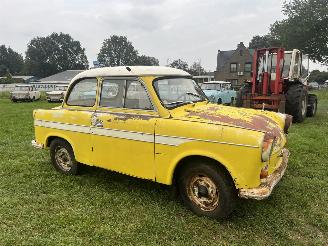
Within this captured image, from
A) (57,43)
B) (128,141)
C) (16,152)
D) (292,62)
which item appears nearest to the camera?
(128,141)

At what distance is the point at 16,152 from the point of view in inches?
310

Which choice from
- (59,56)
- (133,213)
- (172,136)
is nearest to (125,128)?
(172,136)

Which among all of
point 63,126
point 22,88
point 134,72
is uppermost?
point 134,72

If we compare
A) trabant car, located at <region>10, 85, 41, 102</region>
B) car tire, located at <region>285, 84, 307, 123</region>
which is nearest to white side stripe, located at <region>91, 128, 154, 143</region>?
car tire, located at <region>285, 84, 307, 123</region>

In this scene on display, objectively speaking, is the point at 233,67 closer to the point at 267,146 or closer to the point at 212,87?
the point at 212,87

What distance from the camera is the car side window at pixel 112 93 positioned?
16.9 feet

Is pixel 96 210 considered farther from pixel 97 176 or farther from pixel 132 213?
pixel 97 176

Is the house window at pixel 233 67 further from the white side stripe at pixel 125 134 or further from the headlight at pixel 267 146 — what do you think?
the headlight at pixel 267 146

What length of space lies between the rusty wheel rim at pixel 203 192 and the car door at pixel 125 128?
629 millimetres

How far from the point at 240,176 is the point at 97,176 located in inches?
119

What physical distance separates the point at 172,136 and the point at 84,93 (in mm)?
2063

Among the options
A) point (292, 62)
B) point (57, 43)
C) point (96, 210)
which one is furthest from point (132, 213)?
point (57, 43)

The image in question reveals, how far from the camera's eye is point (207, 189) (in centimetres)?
440

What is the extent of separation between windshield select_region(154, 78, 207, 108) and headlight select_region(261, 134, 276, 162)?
142 centimetres
